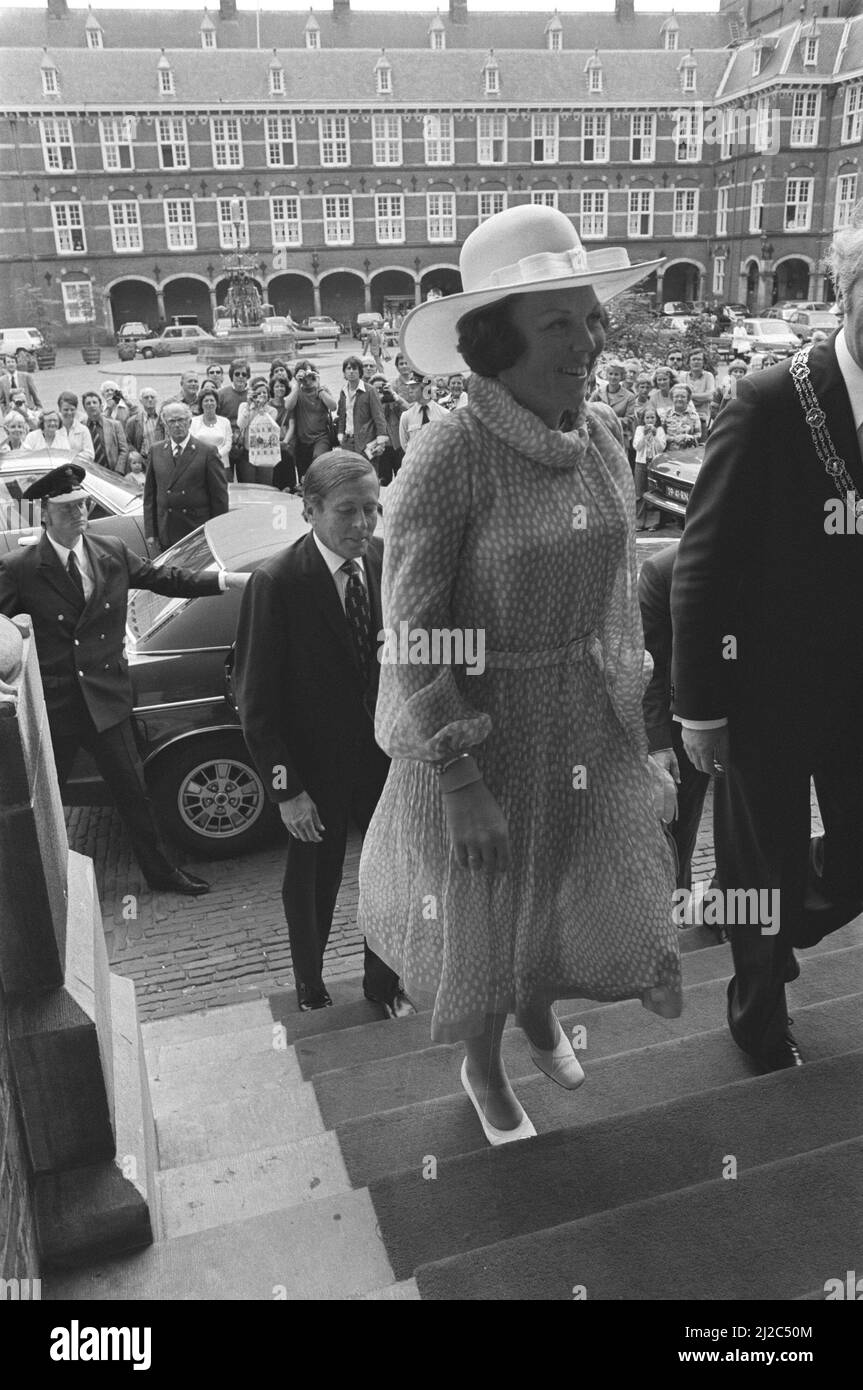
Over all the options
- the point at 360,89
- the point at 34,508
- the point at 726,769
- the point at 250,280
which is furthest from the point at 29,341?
the point at 726,769

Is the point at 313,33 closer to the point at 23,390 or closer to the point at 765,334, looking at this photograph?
the point at 765,334

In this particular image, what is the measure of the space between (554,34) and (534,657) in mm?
63506

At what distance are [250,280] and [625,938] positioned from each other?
1684 inches

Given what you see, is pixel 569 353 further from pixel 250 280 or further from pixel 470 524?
pixel 250 280

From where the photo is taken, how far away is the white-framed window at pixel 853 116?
157 ft

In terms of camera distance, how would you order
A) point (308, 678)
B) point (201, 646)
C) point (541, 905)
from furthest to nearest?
1. point (201, 646)
2. point (308, 678)
3. point (541, 905)

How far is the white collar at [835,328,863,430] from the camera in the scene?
223cm

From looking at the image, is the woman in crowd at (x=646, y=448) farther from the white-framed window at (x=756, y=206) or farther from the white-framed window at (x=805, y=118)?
the white-framed window at (x=805, y=118)

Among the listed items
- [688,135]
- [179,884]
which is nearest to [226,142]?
[688,135]

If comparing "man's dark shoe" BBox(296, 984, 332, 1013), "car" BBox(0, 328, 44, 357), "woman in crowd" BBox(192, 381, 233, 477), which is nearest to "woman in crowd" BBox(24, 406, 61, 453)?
"woman in crowd" BBox(192, 381, 233, 477)

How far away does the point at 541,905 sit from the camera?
2176 mm

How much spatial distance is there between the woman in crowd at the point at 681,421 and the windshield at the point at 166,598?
7.08 m

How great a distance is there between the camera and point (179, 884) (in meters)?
5.11

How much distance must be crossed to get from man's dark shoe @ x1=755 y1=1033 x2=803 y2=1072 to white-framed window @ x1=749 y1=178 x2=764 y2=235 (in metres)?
55.0
